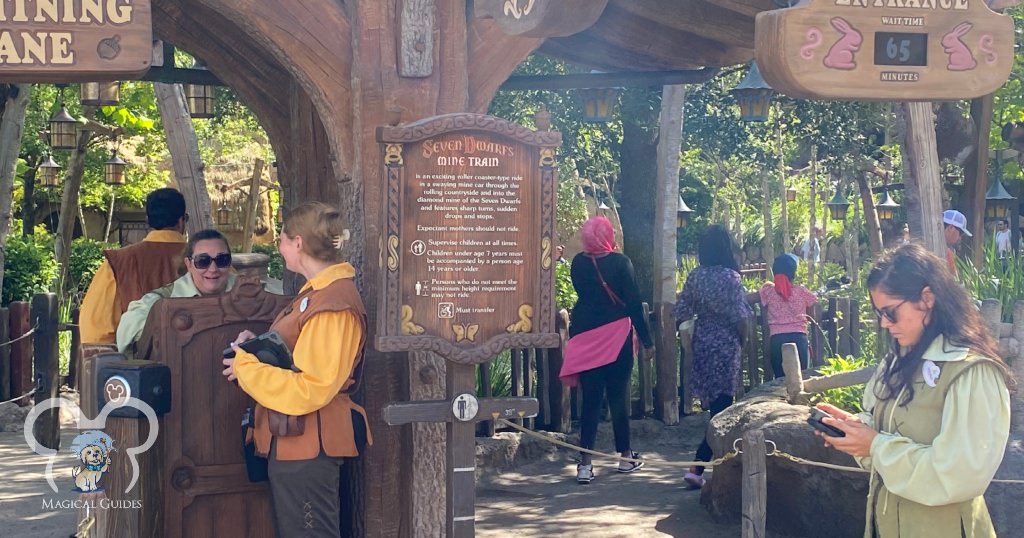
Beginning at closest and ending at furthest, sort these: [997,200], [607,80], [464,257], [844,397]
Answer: [464,257]
[844,397]
[607,80]
[997,200]

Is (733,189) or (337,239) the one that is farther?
(733,189)

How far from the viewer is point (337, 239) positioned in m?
4.62

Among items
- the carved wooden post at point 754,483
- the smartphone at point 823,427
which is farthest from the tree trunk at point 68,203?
the smartphone at point 823,427

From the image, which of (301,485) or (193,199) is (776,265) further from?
(301,485)

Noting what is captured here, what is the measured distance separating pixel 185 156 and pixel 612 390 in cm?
418

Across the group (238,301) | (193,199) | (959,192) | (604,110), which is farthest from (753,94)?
(959,192)

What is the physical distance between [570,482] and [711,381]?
131 cm

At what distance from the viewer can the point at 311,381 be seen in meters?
4.38

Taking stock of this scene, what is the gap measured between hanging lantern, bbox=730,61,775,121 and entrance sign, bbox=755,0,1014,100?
21.4 feet

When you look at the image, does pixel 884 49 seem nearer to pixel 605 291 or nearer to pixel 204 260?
pixel 204 260

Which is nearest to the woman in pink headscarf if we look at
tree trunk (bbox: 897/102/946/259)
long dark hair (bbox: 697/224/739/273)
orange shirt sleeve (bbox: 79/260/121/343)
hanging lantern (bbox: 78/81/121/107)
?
long dark hair (bbox: 697/224/739/273)

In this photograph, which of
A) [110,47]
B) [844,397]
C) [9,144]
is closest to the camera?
[110,47]

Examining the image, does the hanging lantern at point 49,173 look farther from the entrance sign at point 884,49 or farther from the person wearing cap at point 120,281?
the entrance sign at point 884,49

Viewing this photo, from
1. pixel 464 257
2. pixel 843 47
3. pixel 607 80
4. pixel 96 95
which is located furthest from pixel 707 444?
pixel 96 95
